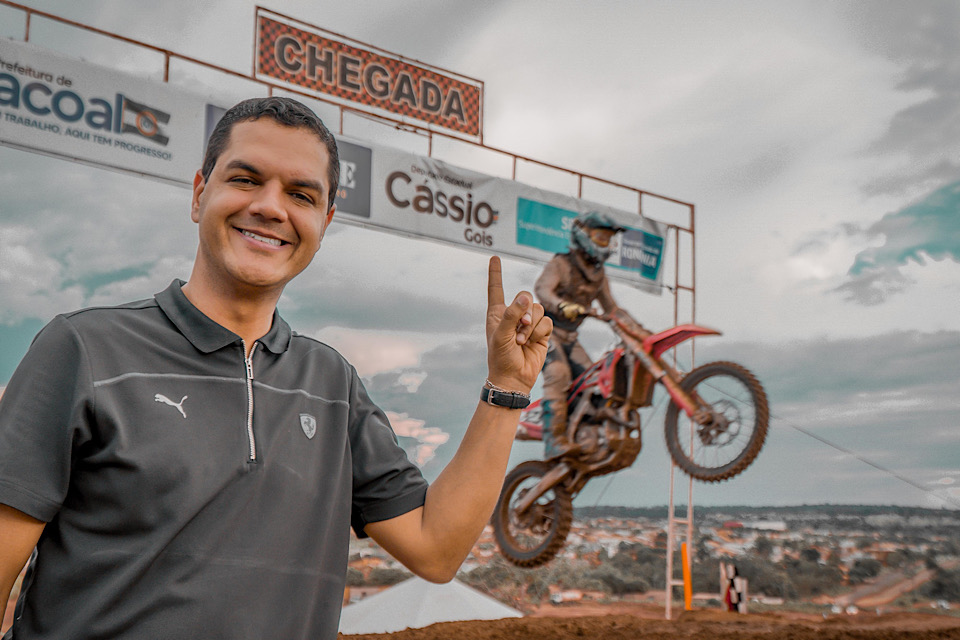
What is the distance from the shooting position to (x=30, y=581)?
2.77ft

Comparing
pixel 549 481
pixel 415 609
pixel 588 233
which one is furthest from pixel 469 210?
pixel 415 609

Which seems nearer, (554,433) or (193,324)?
(193,324)

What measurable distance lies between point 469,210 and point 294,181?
5247 millimetres

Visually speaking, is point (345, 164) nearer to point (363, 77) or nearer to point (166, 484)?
point (363, 77)

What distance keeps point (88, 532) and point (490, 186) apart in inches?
224

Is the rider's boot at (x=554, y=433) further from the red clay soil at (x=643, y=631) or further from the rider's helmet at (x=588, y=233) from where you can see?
the red clay soil at (x=643, y=631)

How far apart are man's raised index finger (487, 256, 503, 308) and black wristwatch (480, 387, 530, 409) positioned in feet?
0.45

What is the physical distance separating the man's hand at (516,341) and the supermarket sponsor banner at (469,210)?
439cm

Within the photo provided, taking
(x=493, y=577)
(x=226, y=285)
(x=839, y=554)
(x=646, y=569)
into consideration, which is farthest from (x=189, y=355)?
(x=839, y=554)

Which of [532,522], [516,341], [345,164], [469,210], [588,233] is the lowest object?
[532,522]

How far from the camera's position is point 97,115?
4.91 m

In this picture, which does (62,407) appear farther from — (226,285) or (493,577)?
(493,577)

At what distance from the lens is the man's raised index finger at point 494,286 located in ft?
3.80

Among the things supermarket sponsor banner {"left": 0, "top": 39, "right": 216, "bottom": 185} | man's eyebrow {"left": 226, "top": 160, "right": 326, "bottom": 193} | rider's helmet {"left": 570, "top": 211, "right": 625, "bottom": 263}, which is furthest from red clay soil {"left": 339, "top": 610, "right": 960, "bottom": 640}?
man's eyebrow {"left": 226, "top": 160, "right": 326, "bottom": 193}
